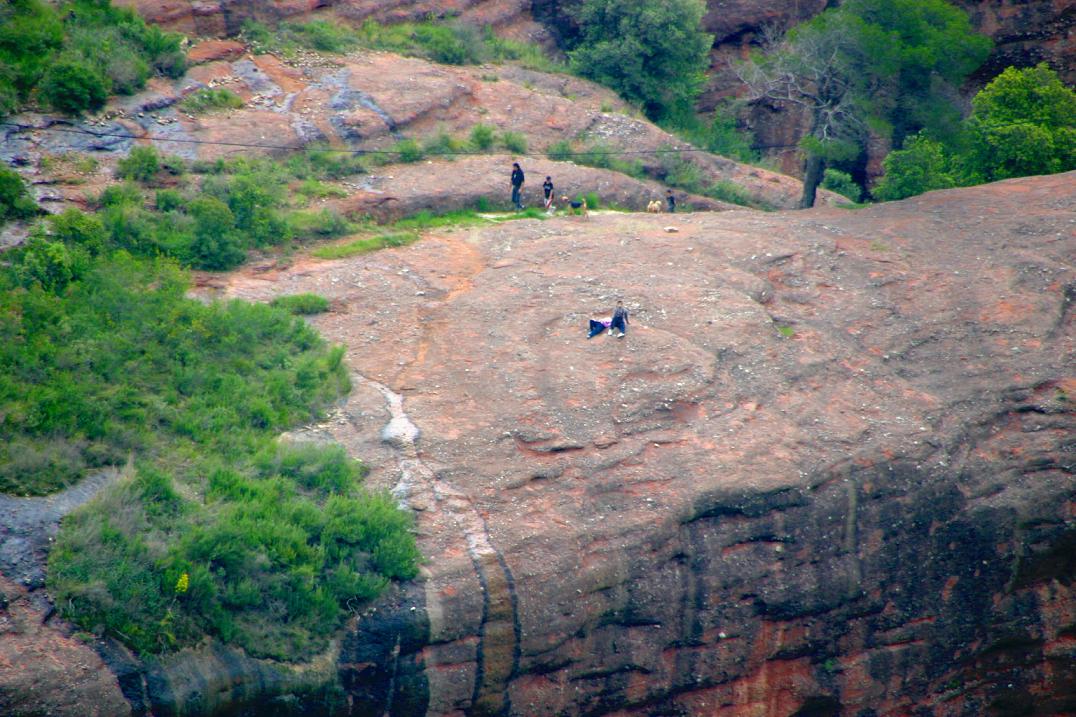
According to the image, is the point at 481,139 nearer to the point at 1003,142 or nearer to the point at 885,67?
the point at 885,67

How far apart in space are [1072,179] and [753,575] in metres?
16.3

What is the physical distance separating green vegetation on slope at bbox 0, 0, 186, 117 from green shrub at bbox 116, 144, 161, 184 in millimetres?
2090

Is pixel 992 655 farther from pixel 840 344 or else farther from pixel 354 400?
pixel 354 400

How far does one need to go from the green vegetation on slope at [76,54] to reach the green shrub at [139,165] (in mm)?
2090

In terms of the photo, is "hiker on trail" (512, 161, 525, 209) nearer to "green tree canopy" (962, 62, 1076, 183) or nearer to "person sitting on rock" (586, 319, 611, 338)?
"person sitting on rock" (586, 319, 611, 338)

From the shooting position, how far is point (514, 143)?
1249 inches

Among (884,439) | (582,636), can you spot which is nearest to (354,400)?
(582,636)

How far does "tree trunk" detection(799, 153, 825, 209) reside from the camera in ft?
108

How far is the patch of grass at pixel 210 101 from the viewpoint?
93.6 ft

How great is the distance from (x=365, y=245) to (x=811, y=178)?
15.1m

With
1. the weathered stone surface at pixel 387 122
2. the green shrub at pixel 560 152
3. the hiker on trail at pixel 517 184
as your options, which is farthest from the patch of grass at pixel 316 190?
the green shrub at pixel 560 152

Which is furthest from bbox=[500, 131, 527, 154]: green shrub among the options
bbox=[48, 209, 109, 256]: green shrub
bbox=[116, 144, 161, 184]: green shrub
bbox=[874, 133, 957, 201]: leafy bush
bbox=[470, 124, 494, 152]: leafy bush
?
bbox=[48, 209, 109, 256]: green shrub

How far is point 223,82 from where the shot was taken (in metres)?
29.8

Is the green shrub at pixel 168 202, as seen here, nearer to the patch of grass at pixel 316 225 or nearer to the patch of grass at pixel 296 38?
the patch of grass at pixel 316 225
